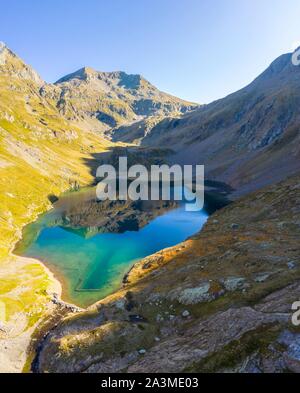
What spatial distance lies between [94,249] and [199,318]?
60.4 m

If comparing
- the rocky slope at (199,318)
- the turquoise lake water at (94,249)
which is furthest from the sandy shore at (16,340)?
the turquoise lake water at (94,249)

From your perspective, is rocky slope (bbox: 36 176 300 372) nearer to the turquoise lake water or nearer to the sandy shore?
the sandy shore

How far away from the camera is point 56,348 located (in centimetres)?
5000

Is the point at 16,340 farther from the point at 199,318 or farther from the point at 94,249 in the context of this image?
the point at 94,249

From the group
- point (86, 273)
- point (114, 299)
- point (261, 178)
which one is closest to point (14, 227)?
point (86, 273)

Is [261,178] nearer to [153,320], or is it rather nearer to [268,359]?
[153,320]

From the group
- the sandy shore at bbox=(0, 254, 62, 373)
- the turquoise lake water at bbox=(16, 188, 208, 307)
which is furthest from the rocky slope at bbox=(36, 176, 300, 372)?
the turquoise lake water at bbox=(16, 188, 208, 307)

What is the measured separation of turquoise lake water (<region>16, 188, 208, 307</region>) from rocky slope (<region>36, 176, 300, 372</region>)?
30.1 feet

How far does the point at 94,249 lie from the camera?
10331 cm

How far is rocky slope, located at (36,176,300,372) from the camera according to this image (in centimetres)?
3341

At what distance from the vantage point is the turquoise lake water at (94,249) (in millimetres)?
77312

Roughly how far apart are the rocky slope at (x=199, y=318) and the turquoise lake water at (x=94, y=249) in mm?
9182

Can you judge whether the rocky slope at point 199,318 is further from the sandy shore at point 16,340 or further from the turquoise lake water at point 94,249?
the turquoise lake water at point 94,249

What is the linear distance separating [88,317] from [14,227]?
74.7 meters
